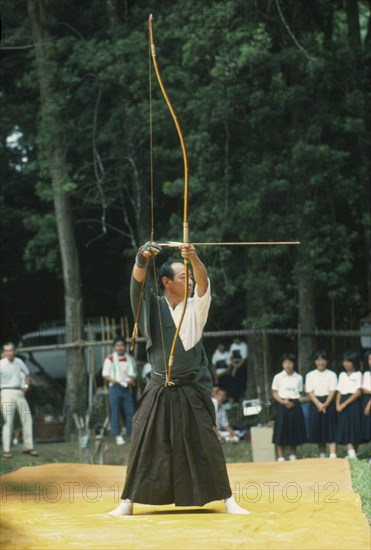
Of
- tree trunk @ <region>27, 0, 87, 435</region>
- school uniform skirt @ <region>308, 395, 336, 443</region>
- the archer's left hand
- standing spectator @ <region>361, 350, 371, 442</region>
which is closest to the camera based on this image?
the archer's left hand

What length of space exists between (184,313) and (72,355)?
8.16 m

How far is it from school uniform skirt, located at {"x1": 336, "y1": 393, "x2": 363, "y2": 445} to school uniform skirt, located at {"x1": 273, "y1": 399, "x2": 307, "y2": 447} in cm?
35

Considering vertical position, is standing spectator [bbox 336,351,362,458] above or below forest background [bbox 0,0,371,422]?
below

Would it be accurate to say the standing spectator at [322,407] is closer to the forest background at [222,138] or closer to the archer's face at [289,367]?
the archer's face at [289,367]

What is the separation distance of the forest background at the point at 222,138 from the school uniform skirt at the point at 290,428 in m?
2.82

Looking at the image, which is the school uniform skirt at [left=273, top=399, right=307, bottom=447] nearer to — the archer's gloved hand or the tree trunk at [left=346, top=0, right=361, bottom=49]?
the archer's gloved hand

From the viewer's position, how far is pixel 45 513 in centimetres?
540

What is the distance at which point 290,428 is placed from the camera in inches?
377

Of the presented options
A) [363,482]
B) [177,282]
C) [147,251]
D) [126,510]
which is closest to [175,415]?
[126,510]

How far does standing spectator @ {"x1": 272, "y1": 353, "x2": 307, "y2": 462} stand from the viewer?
31.3 feet

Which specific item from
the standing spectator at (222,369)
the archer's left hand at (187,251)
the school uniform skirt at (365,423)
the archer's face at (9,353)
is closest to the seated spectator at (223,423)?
the standing spectator at (222,369)

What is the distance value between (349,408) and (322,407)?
0.26 m

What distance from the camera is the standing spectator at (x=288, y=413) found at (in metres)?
9.55

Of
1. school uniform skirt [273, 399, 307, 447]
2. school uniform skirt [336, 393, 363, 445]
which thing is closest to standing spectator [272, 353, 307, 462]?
school uniform skirt [273, 399, 307, 447]
